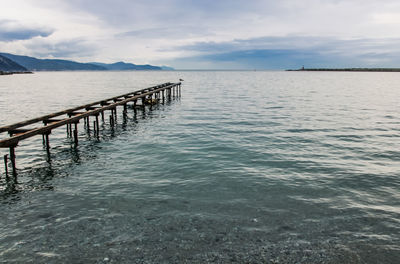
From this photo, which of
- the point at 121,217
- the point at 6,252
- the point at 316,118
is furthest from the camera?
the point at 316,118

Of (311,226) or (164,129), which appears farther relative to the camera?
(164,129)

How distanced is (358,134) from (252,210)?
572 inches

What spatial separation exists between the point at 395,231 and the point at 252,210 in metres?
3.77

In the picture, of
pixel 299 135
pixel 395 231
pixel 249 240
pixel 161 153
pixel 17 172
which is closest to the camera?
pixel 249 240

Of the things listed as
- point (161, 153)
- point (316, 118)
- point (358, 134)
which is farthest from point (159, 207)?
point (316, 118)

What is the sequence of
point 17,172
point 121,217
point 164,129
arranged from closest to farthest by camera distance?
1. point 121,217
2. point 17,172
3. point 164,129

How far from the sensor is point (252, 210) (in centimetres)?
834

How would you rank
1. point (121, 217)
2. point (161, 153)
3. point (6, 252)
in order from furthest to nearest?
point (161, 153)
point (121, 217)
point (6, 252)

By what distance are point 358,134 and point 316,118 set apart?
674 centimetres

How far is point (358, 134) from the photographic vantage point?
19.1 metres

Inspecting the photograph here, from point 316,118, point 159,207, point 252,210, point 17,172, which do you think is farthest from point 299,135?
point 17,172

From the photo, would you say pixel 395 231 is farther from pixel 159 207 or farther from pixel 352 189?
pixel 159 207

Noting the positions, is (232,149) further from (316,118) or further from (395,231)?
(316,118)

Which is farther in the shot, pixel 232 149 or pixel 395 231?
pixel 232 149
